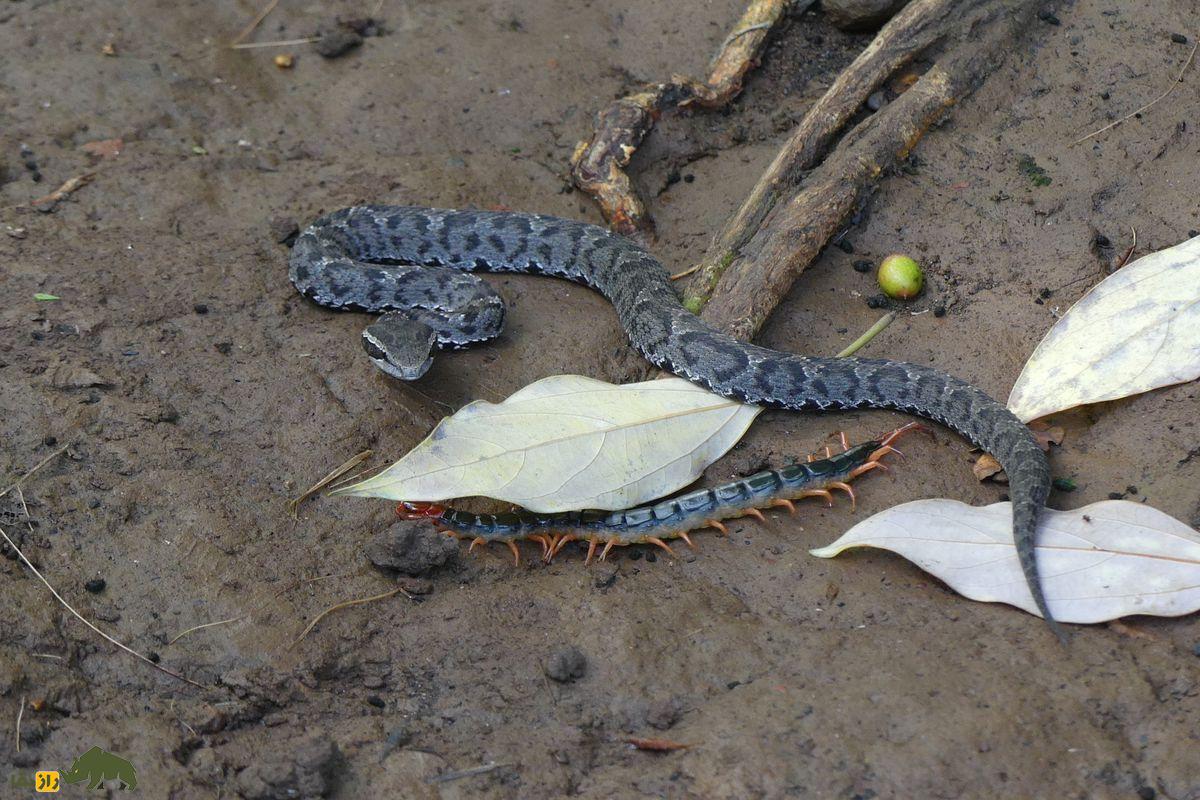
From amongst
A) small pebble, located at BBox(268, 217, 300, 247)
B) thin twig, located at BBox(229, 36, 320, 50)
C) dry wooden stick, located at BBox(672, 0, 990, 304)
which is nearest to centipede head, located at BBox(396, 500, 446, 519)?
dry wooden stick, located at BBox(672, 0, 990, 304)

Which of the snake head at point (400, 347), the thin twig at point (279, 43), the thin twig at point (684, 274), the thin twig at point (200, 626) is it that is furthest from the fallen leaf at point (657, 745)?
the thin twig at point (279, 43)

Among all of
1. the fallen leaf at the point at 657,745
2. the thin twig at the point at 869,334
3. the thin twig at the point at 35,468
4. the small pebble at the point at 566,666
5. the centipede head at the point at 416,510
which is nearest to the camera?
the fallen leaf at the point at 657,745

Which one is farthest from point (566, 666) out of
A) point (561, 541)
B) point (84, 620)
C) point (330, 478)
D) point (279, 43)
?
point (279, 43)

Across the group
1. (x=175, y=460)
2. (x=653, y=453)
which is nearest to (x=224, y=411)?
(x=175, y=460)

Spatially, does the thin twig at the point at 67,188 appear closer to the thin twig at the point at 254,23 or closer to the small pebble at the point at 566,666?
the thin twig at the point at 254,23

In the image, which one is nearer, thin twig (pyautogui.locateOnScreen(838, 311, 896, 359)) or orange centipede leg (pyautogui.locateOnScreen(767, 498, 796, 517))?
orange centipede leg (pyautogui.locateOnScreen(767, 498, 796, 517))

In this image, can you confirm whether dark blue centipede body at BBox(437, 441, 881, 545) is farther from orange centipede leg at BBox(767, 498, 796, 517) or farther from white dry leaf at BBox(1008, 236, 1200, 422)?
white dry leaf at BBox(1008, 236, 1200, 422)

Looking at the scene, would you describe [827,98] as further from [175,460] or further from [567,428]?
[175,460]

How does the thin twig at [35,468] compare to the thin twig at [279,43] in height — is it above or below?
below
